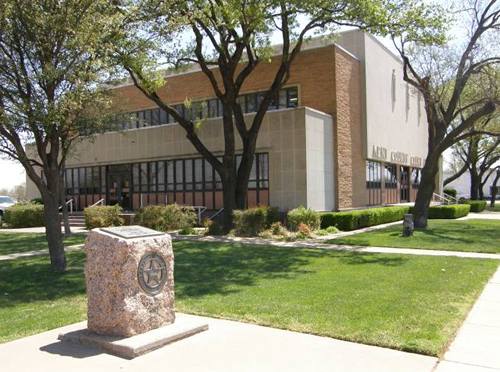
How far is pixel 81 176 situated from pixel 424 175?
19.9 metres

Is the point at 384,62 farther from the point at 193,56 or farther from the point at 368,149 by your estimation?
the point at 193,56

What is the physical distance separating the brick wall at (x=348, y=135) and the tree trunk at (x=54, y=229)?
15737 mm

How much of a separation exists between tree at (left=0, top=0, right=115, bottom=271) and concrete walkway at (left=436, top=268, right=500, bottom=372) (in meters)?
7.38

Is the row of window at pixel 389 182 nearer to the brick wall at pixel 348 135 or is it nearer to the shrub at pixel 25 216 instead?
the brick wall at pixel 348 135

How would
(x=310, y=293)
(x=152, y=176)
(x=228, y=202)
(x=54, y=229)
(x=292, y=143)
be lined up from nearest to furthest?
(x=310, y=293), (x=54, y=229), (x=228, y=202), (x=292, y=143), (x=152, y=176)

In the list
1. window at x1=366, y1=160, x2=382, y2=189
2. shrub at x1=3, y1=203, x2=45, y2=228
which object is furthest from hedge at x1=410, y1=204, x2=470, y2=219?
shrub at x1=3, y1=203, x2=45, y2=228

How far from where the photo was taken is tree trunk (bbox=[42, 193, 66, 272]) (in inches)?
432

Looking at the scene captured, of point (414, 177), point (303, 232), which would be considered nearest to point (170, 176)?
point (303, 232)

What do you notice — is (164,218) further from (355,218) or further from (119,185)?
(119,185)

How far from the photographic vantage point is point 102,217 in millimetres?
22562

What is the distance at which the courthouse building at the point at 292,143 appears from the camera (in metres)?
23.2

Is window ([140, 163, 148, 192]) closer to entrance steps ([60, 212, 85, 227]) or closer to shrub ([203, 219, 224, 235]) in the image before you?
entrance steps ([60, 212, 85, 227])

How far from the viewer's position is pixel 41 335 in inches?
249

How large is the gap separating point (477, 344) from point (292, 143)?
17.4m
